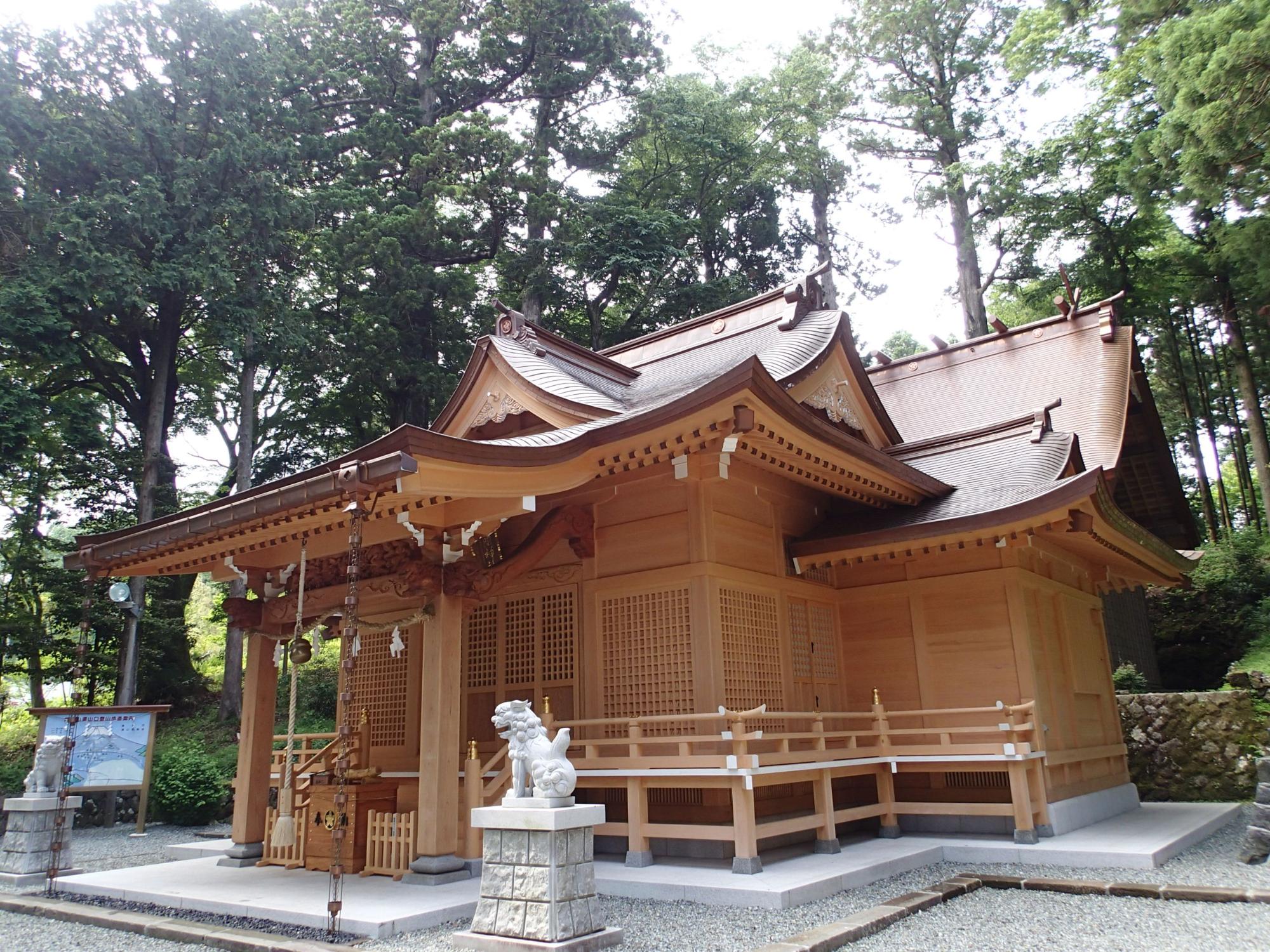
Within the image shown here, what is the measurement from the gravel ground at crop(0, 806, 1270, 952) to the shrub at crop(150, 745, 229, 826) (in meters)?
7.05

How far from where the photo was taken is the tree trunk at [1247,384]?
60.1 feet

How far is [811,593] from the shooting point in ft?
30.5

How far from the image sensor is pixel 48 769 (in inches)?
335

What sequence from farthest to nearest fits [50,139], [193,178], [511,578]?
[193,178] → [50,139] → [511,578]

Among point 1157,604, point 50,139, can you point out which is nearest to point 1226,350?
point 1157,604

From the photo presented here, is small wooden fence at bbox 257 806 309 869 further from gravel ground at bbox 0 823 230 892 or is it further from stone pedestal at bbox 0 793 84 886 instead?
gravel ground at bbox 0 823 230 892

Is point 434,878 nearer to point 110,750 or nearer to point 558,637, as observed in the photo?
point 558,637

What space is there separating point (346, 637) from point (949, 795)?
21.5ft

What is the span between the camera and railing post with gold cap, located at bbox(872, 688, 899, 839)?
8.39 m

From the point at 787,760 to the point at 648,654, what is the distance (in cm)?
161

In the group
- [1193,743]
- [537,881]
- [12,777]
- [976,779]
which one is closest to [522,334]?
[537,881]

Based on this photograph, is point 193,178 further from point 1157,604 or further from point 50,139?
point 1157,604

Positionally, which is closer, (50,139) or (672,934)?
(672,934)

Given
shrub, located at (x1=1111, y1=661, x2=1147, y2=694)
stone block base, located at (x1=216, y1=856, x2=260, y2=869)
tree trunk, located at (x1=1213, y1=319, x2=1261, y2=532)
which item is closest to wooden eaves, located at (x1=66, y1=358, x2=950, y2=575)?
stone block base, located at (x1=216, y1=856, x2=260, y2=869)
